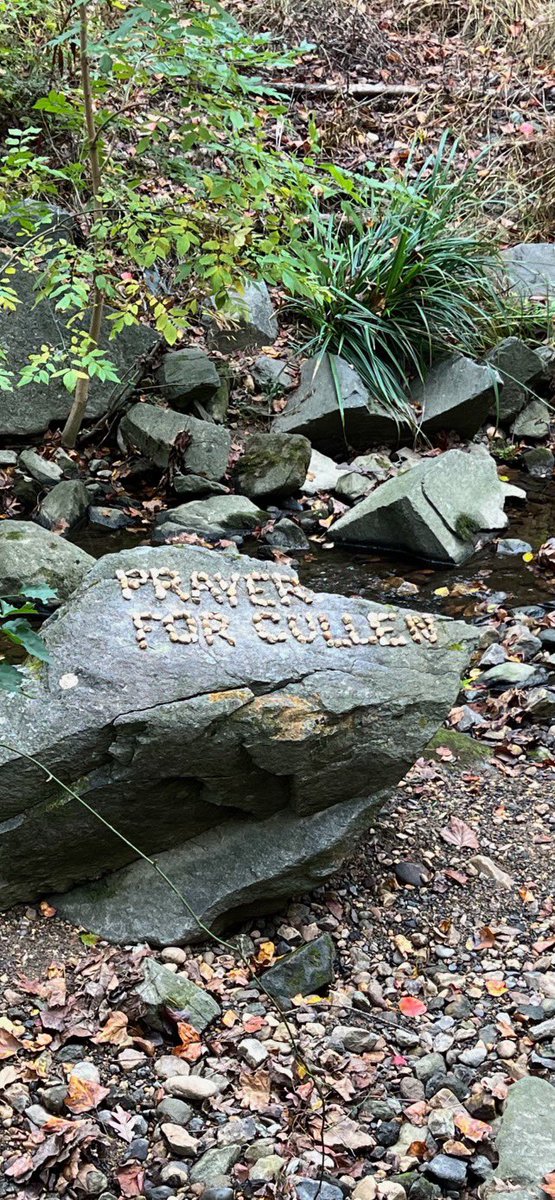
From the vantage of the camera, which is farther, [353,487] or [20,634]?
[353,487]

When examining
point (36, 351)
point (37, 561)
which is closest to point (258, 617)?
point (37, 561)

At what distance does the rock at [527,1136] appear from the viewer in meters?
2.13

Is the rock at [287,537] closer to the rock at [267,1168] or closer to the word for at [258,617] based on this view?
the word for at [258,617]

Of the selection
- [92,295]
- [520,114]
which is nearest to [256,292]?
[92,295]

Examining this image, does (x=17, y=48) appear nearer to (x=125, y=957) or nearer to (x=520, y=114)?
(x=520, y=114)

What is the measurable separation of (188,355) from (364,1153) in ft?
17.2

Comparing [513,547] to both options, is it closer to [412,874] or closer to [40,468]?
[40,468]

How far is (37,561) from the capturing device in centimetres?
493

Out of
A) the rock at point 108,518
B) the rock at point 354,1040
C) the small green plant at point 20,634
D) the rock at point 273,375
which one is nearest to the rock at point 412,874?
the rock at point 354,1040

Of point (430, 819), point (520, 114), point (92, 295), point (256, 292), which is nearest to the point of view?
point (430, 819)

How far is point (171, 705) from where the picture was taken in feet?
8.71

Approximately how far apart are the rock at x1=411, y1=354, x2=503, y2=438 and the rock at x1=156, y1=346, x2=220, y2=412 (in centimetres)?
141

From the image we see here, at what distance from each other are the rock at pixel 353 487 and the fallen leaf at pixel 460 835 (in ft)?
10.6

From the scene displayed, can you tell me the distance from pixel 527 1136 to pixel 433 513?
382 cm
